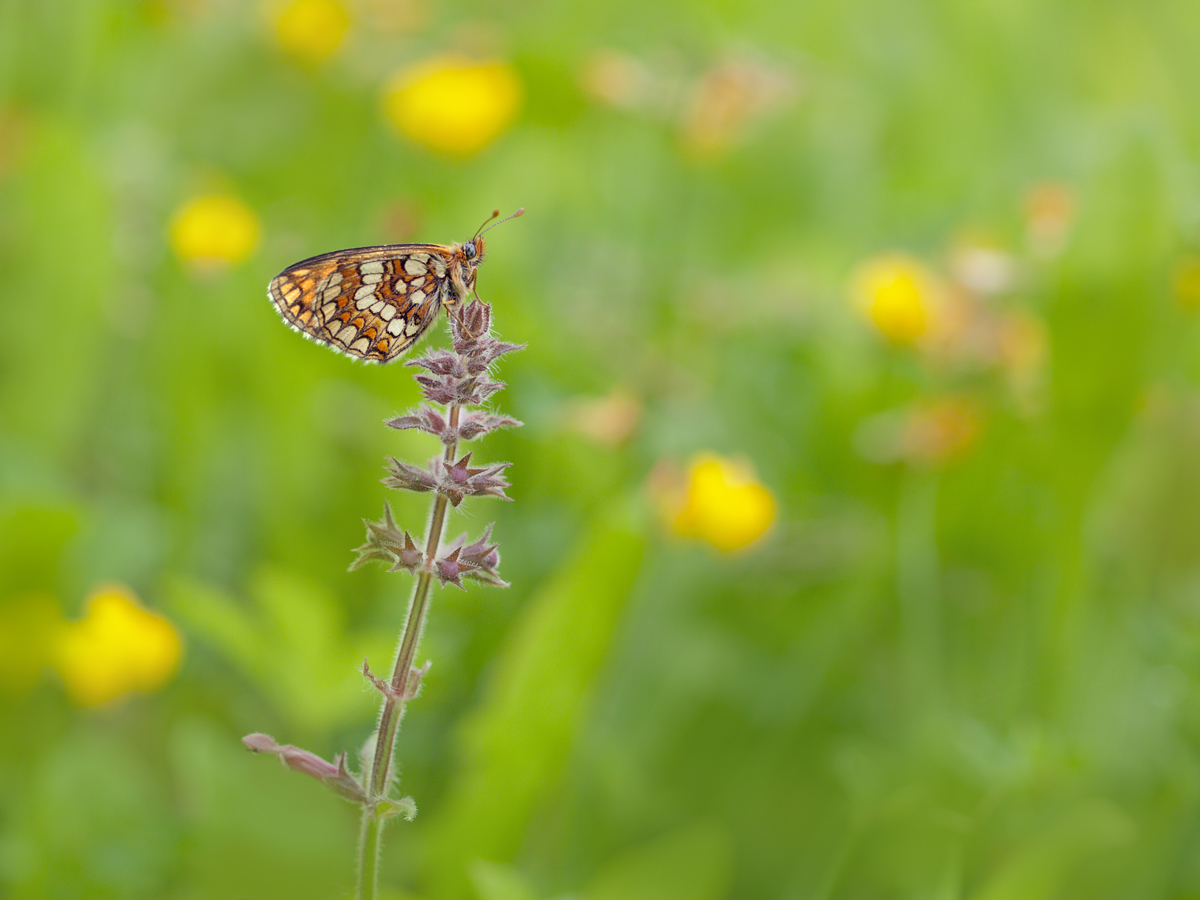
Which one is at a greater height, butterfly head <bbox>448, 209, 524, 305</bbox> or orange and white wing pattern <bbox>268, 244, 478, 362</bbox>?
butterfly head <bbox>448, 209, 524, 305</bbox>

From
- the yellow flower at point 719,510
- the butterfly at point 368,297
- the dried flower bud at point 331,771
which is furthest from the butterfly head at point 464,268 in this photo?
the yellow flower at point 719,510

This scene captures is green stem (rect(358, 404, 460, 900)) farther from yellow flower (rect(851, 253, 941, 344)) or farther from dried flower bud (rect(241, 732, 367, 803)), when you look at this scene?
yellow flower (rect(851, 253, 941, 344))

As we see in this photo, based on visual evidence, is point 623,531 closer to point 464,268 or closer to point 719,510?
point 719,510

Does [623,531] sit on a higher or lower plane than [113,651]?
higher

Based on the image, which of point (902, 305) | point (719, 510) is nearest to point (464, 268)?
point (719, 510)

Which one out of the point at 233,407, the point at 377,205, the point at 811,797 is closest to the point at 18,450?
the point at 233,407

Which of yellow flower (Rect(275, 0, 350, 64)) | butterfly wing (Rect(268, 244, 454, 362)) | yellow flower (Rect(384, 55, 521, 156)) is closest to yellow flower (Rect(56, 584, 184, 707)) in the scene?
butterfly wing (Rect(268, 244, 454, 362))

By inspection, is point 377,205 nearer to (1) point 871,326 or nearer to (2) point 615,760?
(1) point 871,326
